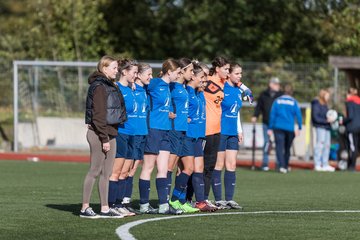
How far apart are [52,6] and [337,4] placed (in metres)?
12.2

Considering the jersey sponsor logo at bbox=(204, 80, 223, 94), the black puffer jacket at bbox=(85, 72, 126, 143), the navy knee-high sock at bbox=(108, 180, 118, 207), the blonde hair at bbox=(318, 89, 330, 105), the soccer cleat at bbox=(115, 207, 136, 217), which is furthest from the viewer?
the blonde hair at bbox=(318, 89, 330, 105)

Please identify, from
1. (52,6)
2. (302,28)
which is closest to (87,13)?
(52,6)

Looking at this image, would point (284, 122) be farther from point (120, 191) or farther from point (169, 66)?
point (120, 191)

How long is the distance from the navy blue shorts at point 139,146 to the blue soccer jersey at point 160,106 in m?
0.23

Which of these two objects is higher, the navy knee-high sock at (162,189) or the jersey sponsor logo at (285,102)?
the jersey sponsor logo at (285,102)

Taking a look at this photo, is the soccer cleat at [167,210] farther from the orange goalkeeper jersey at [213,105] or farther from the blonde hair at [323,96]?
the blonde hair at [323,96]

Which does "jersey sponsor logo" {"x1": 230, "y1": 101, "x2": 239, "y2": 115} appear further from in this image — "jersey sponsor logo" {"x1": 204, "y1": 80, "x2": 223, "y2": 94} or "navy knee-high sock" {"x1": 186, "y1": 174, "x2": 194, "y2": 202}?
"navy knee-high sock" {"x1": 186, "y1": 174, "x2": 194, "y2": 202}

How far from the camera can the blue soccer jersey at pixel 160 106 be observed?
51.2 feet

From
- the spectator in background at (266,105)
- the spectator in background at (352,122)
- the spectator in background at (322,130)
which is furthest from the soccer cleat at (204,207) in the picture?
the spectator in background at (352,122)

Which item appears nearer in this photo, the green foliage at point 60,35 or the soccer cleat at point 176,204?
the soccer cleat at point 176,204

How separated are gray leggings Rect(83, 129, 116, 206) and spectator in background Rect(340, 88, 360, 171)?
608 inches

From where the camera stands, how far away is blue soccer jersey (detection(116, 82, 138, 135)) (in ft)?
50.4

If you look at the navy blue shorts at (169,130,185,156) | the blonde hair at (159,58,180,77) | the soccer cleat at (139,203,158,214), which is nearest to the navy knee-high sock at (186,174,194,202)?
the navy blue shorts at (169,130,185,156)

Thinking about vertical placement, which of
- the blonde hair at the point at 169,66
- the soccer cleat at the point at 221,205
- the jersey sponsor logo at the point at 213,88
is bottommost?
the soccer cleat at the point at 221,205
